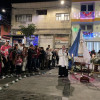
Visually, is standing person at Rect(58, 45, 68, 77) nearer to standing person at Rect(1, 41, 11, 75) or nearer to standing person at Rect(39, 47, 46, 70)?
standing person at Rect(1, 41, 11, 75)

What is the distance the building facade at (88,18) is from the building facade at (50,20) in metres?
1.26

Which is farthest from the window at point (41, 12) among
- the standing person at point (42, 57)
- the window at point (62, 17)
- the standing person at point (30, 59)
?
the standing person at point (30, 59)

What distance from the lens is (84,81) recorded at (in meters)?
8.20

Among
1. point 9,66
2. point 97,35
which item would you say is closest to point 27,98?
point 9,66

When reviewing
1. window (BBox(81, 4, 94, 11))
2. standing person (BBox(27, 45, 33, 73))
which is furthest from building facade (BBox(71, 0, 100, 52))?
standing person (BBox(27, 45, 33, 73))

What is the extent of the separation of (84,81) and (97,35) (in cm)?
1650

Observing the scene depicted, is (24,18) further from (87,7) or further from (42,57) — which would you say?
(42,57)

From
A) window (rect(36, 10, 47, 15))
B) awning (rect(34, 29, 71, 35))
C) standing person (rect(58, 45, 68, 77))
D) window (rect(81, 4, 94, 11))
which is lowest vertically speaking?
standing person (rect(58, 45, 68, 77))

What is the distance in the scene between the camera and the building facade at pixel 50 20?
979 inches

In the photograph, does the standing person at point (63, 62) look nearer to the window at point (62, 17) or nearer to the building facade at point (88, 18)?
the building facade at point (88, 18)

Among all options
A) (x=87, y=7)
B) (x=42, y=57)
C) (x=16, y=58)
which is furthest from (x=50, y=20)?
(x=16, y=58)

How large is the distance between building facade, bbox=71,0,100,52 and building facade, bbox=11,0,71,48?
1.26 meters

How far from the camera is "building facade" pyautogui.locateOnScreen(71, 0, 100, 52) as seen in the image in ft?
76.9

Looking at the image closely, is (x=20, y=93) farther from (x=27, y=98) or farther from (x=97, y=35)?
(x=97, y=35)
